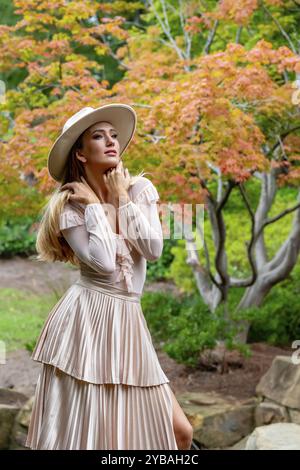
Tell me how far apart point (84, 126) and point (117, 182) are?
0.83ft

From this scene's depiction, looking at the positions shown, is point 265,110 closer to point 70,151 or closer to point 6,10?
point 70,151

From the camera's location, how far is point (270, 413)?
5.05 meters

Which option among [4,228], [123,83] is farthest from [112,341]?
[4,228]

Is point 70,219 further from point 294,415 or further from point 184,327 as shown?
point 184,327

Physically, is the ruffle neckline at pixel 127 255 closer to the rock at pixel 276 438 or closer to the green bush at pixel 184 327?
the rock at pixel 276 438

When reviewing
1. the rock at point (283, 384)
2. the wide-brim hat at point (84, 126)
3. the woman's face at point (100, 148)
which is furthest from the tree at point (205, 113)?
the woman's face at point (100, 148)

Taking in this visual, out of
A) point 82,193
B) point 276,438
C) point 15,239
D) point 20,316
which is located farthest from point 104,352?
point 15,239

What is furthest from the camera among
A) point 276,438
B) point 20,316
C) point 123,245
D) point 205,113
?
point 20,316

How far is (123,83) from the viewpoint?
597 cm

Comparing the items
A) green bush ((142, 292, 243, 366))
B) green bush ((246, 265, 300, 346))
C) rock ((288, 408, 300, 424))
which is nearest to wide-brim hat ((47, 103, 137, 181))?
rock ((288, 408, 300, 424))

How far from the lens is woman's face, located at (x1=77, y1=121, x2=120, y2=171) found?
2.62m

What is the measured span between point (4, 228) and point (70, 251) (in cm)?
877

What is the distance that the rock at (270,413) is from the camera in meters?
5.00

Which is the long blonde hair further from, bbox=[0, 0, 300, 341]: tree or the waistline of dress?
bbox=[0, 0, 300, 341]: tree
